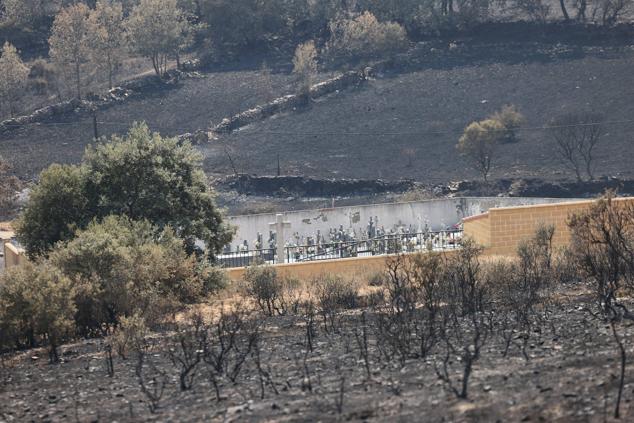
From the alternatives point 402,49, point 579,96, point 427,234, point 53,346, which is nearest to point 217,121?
point 402,49

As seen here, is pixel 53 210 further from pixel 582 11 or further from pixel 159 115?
pixel 582 11

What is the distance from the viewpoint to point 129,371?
873 inches

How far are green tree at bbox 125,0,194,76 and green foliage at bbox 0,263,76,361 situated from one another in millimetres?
70460

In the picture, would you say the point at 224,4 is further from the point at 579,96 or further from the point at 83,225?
the point at 83,225

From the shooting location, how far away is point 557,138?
244ft

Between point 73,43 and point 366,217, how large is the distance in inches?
1938

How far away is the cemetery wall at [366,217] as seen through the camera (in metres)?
47.7

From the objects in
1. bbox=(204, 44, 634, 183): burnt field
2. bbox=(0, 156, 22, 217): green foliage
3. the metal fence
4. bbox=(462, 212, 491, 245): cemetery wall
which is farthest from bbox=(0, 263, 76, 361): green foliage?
bbox=(204, 44, 634, 183): burnt field

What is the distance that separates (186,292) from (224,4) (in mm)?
72754

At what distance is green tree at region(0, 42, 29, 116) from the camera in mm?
92312

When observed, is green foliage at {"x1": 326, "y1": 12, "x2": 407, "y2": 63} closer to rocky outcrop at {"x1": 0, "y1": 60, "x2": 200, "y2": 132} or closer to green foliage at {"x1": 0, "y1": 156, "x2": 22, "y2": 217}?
rocky outcrop at {"x1": 0, "y1": 60, "x2": 200, "y2": 132}

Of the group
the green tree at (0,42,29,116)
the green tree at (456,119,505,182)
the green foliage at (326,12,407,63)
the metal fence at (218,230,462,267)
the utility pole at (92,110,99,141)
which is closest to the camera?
the metal fence at (218,230,462,267)

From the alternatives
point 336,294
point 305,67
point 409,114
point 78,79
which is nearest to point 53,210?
point 336,294

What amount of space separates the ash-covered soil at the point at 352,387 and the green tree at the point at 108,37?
7187cm
